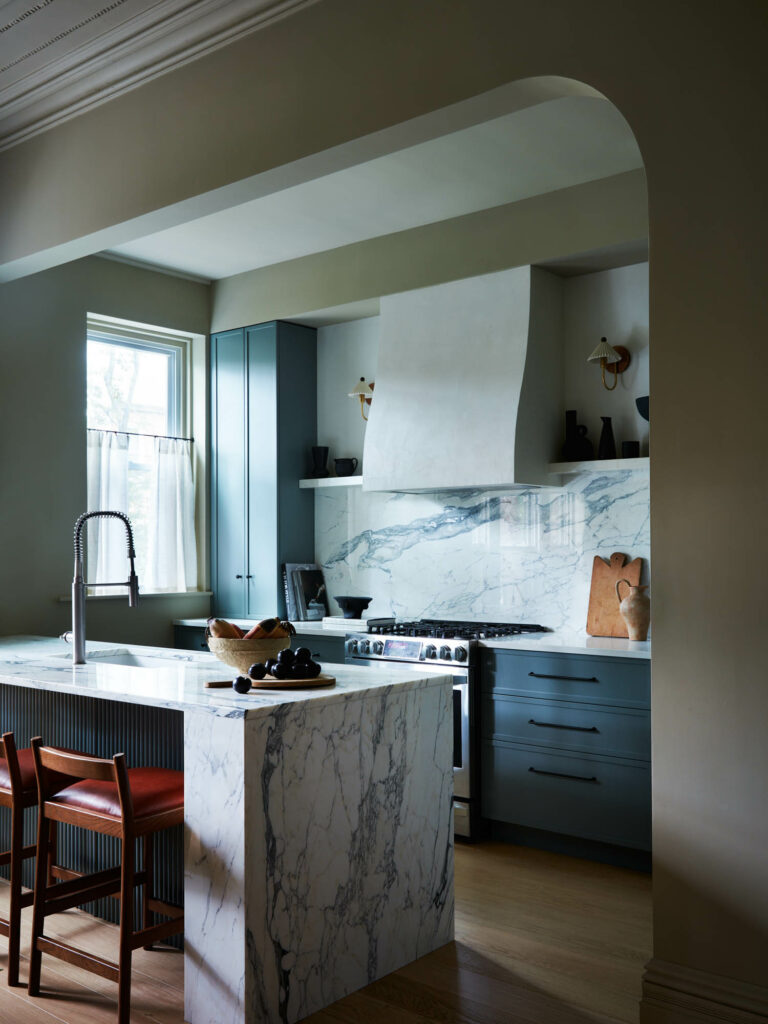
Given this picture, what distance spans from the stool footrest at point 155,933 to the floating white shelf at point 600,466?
2710 mm

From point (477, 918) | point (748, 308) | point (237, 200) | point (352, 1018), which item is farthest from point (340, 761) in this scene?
point (237, 200)

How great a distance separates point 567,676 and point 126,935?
7.00 feet

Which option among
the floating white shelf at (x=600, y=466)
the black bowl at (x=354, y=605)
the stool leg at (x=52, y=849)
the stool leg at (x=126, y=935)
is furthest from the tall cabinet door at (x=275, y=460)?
the stool leg at (x=126, y=935)

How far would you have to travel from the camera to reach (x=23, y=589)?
4.70 meters

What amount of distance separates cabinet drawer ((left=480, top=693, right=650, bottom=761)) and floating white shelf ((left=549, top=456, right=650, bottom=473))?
1124 millimetres

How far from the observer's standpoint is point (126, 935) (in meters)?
2.45

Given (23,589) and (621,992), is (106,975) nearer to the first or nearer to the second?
(621,992)

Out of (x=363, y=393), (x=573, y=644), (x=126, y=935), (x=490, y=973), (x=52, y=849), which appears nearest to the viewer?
(x=126, y=935)

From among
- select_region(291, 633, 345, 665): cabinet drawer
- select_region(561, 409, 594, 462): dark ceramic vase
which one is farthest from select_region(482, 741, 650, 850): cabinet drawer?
select_region(561, 409, 594, 462): dark ceramic vase

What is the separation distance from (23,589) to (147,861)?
2.12 metres

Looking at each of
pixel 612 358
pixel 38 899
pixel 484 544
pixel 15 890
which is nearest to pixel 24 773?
pixel 15 890

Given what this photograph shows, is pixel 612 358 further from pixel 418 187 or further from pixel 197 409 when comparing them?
pixel 197 409

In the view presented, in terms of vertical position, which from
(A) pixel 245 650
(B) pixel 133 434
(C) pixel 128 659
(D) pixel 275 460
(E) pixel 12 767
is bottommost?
(E) pixel 12 767

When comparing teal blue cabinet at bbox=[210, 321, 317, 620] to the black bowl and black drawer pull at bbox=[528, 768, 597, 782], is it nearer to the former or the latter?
the black bowl
